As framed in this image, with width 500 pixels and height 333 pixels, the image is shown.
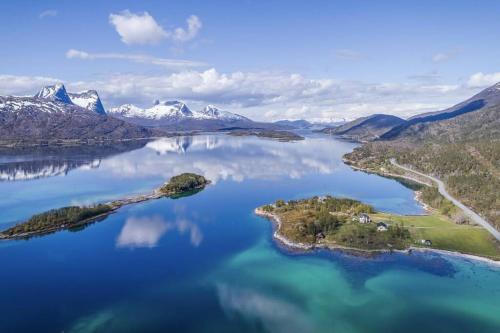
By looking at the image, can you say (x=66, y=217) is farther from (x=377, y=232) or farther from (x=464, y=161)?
(x=464, y=161)

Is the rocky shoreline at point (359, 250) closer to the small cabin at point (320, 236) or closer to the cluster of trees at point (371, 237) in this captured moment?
the cluster of trees at point (371, 237)

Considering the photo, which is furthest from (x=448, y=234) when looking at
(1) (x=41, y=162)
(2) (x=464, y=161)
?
(1) (x=41, y=162)

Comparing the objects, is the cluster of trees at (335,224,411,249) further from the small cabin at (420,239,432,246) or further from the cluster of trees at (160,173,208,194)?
the cluster of trees at (160,173,208,194)

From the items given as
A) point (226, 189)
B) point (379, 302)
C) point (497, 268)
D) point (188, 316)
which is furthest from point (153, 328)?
point (226, 189)

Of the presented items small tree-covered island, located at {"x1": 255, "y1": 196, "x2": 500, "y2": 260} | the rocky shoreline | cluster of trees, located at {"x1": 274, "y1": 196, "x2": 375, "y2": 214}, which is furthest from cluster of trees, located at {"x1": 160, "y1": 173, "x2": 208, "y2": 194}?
the rocky shoreline

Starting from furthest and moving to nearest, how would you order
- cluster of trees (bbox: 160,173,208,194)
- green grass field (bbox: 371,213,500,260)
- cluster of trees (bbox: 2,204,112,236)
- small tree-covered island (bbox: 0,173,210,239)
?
cluster of trees (bbox: 160,173,208,194), cluster of trees (bbox: 2,204,112,236), small tree-covered island (bbox: 0,173,210,239), green grass field (bbox: 371,213,500,260)

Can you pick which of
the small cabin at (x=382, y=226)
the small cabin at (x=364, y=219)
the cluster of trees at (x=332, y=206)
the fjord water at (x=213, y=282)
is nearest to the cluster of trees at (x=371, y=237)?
the small cabin at (x=382, y=226)

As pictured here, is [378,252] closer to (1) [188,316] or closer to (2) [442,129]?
(1) [188,316]
